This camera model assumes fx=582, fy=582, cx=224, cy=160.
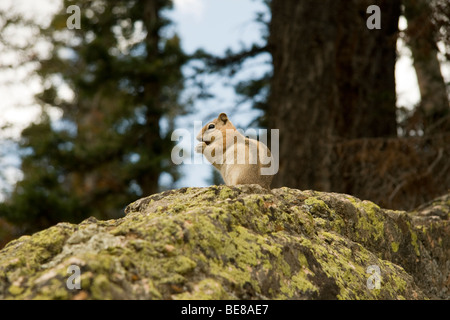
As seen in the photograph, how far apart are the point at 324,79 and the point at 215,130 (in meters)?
4.60

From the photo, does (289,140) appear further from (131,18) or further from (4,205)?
(131,18)

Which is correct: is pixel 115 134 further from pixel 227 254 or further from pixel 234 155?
pixel 227 254

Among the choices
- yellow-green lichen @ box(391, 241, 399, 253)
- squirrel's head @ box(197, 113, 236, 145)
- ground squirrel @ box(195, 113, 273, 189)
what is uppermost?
squirrel's head @ box(197, 113, 236, 145)

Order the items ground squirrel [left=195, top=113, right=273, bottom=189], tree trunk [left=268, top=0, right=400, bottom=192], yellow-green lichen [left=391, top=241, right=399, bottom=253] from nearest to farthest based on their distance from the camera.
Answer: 1. yellow-green lichen [left=391, top=241, right=399, bottom=253]
2. ground squirrel [left=195, top=113, right=273, bottom=189]
3. tree trunk [left=268, top=0, right=400, bottom=192]

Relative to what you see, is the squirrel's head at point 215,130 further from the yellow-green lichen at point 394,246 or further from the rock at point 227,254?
the yellow-green lichen at point 394,246

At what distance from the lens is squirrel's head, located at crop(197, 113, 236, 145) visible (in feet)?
13.8

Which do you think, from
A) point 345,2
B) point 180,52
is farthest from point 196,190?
point 180,52

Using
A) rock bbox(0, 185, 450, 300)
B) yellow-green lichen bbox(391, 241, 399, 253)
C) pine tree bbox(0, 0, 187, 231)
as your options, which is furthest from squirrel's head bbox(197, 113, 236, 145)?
pine tree bbox(0, 0, 187, 231)

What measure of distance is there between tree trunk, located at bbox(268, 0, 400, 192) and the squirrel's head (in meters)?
3.90

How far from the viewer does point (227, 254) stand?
242cm

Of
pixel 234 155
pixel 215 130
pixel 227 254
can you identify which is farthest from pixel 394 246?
pixel 215 130

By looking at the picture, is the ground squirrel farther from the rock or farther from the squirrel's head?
the rock

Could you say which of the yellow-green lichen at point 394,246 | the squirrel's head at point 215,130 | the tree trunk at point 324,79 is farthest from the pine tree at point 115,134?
the yellow-green lichen at point 394,246
